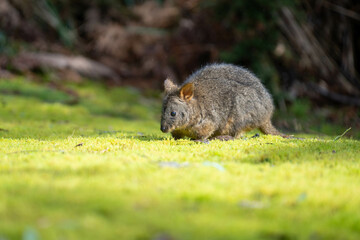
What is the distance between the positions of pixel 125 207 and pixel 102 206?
0.16 metres

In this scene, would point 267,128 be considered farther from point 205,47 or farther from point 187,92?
point 205,47

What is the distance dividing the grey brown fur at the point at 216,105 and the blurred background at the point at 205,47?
124 inches

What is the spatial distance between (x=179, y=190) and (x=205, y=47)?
12.3 meters

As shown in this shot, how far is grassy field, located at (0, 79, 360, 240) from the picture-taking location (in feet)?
8.33

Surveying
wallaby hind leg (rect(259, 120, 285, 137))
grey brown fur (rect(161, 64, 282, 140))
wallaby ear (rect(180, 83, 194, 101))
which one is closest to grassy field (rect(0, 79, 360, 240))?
grey brown fur (rect(161, 64, 282, 140))

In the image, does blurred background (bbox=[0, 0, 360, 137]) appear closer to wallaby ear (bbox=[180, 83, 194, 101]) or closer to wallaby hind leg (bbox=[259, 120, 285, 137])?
wallaby hind leg (bbox=[259, 120, 285, 137])

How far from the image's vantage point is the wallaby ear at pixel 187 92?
6.60m

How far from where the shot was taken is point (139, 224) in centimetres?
257

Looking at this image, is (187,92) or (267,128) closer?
(187,92)

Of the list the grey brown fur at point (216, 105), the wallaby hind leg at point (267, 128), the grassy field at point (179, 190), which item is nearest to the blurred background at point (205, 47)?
the wallaby hind leg at point (267, 128)

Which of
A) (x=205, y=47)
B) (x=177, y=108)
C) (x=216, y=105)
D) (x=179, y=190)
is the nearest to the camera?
(x=179, y=190)

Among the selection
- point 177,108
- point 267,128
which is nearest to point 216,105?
point 177,108

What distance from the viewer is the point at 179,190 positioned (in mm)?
3172

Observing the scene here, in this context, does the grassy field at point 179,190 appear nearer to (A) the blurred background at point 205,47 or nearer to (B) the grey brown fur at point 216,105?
(B) the grey brown fur at point 216,105
